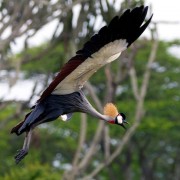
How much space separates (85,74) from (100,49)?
0.84ft

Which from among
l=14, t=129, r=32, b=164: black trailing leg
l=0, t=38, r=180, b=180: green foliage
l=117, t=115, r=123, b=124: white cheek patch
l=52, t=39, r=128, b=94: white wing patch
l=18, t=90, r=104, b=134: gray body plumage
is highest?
l=52, t=39, r=128, b=94: white wing patch

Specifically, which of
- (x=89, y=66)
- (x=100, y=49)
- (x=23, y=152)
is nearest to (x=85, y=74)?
(x=89, y=66)

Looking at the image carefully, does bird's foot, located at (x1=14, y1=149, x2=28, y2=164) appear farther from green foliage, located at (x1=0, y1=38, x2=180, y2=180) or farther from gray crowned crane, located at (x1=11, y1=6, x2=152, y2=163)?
green foliage, located at (x1=0, y1=38, x2=180, y2=180)

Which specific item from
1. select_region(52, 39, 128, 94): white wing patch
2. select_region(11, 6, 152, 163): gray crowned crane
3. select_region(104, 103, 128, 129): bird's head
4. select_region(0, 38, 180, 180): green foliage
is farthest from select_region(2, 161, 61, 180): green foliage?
select_region(0, 38, 180, 180): green foliage

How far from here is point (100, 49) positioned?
5.79 m

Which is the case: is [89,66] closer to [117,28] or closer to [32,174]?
[117,28]

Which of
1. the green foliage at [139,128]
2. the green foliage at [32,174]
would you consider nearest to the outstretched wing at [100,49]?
the green foliage at [32,174]

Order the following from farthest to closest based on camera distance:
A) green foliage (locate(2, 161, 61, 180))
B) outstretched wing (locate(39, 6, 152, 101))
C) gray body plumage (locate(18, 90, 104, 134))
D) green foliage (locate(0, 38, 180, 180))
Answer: green foliage (locate(0, 38, 180, 180)) → green foliage (locate(2, 161, 61, 180)) → gray body plumage (locate(18, 90, 104, 134)) → outstretched wing (locate(39, 6, 152, 101))

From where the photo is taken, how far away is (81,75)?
5.91m

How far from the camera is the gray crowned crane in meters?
5.76

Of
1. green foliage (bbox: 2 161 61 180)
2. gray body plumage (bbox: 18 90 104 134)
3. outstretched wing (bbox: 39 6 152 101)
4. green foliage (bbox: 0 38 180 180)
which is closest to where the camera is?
outstretched wing (bbox: 39 6 152 101)

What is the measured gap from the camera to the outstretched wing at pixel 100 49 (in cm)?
574

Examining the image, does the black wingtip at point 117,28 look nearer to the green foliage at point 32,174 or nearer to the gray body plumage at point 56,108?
the gray body plumage at point 56,108

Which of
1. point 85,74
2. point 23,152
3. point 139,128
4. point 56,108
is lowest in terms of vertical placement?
point 139,128
